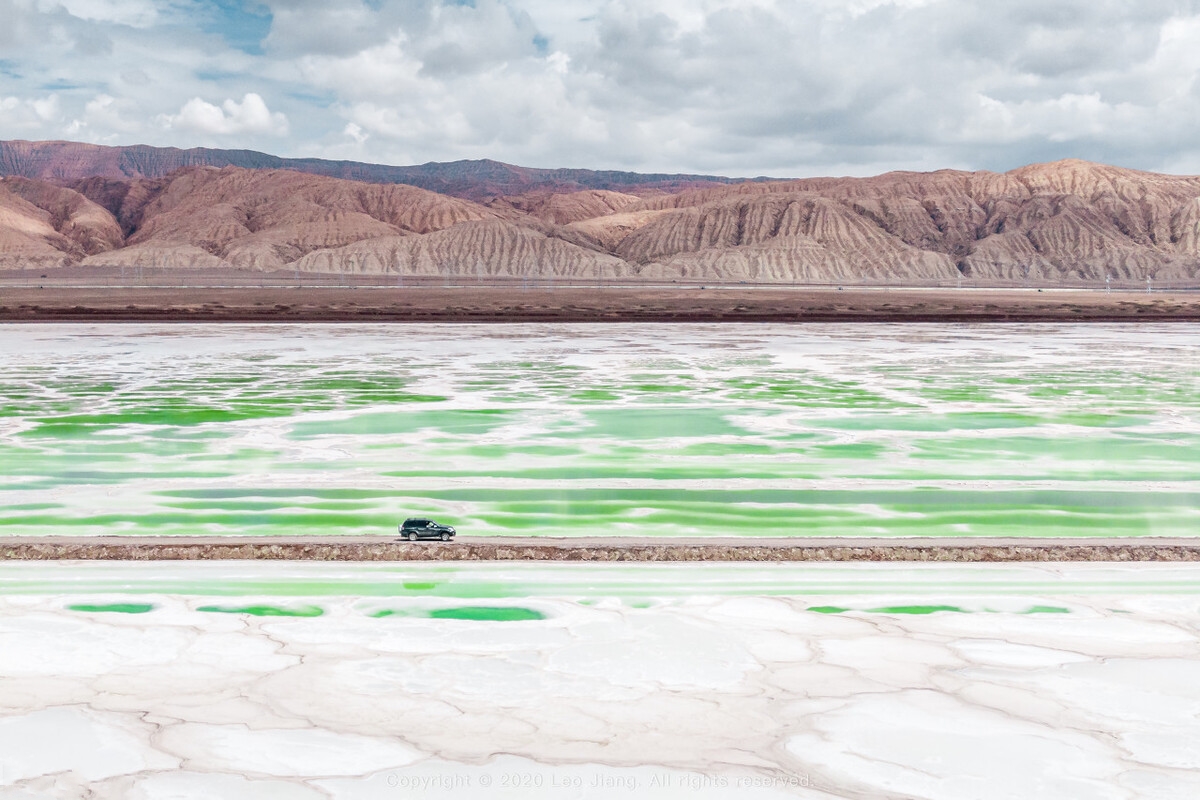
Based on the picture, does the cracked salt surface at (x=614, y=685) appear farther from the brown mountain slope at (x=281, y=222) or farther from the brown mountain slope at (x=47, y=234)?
the brown mountain slope at (x=47, y=234)

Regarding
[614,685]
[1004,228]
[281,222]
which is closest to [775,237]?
[1004,228]

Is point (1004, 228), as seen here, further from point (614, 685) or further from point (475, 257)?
point (614, 685)

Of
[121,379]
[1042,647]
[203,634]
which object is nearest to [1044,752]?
[1042,647]

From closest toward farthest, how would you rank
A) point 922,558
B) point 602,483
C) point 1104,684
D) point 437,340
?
point 1104,684 < point 922,558 < point 602,483 < point 437,340

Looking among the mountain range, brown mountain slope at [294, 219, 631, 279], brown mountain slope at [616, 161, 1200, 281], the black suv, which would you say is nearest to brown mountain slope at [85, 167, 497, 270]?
the mountain range

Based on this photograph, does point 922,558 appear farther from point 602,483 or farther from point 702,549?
point 602,483

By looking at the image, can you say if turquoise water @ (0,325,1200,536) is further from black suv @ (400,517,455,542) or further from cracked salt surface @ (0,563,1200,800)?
cracked salt surface @ (0,563,1200,800)
